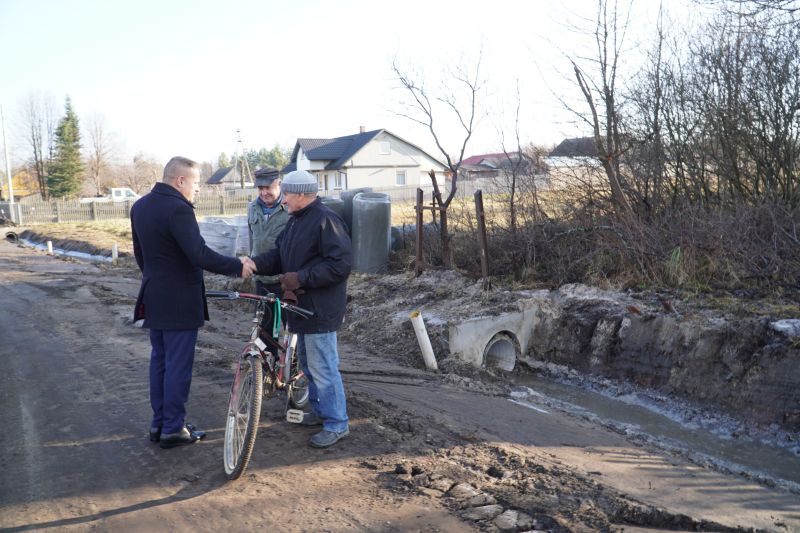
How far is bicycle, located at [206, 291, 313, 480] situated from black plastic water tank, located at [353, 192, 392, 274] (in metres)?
8.88

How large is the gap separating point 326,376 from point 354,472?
746mm

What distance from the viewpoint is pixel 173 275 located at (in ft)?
15.5

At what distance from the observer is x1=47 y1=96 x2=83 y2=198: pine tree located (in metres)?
59.4

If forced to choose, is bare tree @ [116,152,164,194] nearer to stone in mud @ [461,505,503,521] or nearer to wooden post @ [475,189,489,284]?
wooden post @ [475,189,489,284]

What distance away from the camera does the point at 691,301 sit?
9.03m

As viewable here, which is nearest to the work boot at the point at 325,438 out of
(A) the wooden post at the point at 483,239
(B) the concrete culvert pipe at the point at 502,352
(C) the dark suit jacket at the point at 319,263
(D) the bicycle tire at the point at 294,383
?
(D) the bicycle tire at the point at 294,383

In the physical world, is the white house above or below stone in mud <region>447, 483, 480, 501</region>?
above

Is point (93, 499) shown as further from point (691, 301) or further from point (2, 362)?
point (691, 301)

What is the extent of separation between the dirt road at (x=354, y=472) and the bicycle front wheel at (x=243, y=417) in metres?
0.15

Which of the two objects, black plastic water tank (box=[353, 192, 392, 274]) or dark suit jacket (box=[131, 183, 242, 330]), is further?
black plastic water tank (box=[353, 192, 392, 274])

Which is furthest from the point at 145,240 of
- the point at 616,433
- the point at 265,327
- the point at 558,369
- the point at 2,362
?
the point at 558,369

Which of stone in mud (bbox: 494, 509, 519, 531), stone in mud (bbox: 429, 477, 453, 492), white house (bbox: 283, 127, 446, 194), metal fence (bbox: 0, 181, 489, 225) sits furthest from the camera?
white house (bbox: 283, 127, 446, 194)

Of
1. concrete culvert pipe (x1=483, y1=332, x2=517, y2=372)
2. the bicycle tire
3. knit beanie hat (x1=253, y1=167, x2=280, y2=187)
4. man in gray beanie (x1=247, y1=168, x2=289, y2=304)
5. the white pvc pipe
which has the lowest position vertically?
concrete culvert pipe (x1=483, y1=332, x2=517, y2=372)

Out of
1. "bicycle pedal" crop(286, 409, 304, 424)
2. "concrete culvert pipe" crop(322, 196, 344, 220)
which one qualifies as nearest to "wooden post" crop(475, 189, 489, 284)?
Result: "concrete culvert pipe" crop(322, 196, 344, 220)
